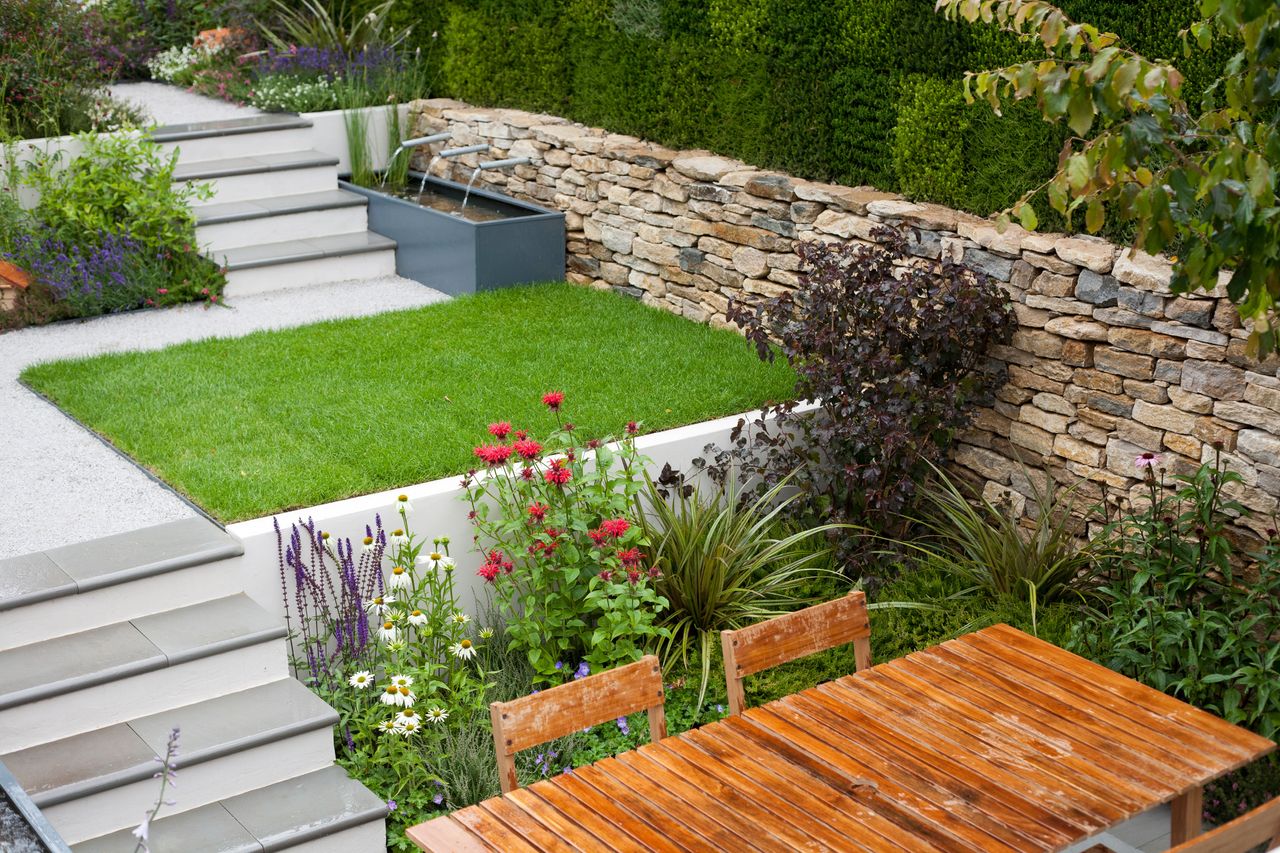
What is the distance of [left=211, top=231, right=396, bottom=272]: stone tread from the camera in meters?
7.38

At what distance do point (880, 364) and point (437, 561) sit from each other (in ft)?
5.89

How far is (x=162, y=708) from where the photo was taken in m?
4.20

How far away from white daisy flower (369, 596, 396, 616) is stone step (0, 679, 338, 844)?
1.23ft

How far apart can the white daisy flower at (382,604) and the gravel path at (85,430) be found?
75 centimetres

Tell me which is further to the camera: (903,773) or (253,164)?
(253,164)

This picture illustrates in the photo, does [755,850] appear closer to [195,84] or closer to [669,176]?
[669,176]

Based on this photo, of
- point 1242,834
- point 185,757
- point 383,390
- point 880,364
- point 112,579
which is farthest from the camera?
point 383,390

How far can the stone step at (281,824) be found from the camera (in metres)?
3.91

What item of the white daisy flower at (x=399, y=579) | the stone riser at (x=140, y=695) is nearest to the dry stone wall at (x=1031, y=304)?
the white daisy flower at (x=399, y=579)

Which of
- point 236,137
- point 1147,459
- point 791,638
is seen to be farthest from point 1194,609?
point 236,137

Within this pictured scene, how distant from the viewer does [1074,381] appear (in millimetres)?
5035

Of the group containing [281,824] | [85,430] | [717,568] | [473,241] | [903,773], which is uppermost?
[473,241]

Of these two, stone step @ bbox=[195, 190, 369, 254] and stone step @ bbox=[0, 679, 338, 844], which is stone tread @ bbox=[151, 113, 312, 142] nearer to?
stone step @ bbox=[195, 190, 369, 254]

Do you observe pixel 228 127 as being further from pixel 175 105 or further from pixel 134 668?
pixel 134 668
